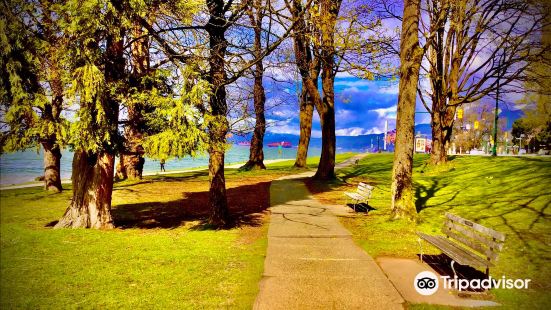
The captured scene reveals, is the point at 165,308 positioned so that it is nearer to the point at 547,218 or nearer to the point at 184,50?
the point at 184,50

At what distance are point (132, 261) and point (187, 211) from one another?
18.3ft

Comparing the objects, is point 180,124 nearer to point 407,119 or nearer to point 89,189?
point 89,189

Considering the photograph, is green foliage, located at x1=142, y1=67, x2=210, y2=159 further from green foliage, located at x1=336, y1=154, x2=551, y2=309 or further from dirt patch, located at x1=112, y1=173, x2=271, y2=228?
green foliage, located at x1=336, y1=154, x2=551, y2=309

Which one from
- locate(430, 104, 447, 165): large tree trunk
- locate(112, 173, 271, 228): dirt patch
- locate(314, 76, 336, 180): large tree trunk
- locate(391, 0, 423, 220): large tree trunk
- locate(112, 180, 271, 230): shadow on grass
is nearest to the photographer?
locate(391, 0, 423, 220): large tree trunk

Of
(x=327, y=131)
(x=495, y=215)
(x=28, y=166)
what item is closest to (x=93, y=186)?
(x=495, y=215)

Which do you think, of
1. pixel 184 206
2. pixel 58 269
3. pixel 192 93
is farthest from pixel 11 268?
pixel 184 206

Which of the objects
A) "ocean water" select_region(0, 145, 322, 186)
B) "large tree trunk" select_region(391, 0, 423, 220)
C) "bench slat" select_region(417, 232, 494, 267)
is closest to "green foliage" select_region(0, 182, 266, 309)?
"ocean water" select_region(0, 145, 322, 186)

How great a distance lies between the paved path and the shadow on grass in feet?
5.68

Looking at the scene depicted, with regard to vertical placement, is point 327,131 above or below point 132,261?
above

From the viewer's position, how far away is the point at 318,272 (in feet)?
19.9

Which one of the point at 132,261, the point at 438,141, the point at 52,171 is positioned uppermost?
the point at 438,141

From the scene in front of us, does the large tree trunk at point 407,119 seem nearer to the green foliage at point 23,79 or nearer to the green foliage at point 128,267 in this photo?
the green foliage at point 128,267

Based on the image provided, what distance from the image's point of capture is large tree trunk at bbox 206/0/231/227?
8227 mm

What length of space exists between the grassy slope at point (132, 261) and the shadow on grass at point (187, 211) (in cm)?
3
